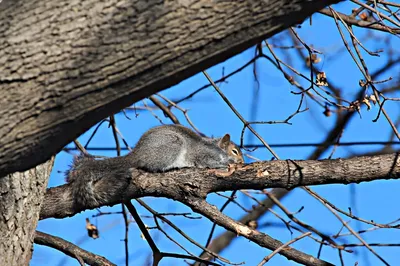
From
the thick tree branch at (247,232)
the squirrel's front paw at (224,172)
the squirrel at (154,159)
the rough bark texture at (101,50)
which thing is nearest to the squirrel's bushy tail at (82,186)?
the squirrel at (154,159)

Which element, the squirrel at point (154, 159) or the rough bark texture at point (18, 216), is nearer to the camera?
the rough bark texture at point (18, 216)

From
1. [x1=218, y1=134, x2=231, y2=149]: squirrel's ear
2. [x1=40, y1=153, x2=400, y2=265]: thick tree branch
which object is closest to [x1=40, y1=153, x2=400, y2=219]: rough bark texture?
[x1=40, y1=153, x2=400, y2=265]: thick tree branch

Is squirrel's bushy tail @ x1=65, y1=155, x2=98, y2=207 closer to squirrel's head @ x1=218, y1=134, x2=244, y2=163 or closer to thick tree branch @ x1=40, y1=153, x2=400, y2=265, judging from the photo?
thick tree branch @ x1=40, y1=153, x2=400, y2=265

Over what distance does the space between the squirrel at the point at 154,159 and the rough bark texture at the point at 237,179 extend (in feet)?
0.10

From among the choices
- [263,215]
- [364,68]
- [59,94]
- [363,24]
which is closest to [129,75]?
[59,94]

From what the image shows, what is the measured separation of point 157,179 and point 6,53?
1607 millimetres

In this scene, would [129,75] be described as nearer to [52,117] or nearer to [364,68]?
[52,117]

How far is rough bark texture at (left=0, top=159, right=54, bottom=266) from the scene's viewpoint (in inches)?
124

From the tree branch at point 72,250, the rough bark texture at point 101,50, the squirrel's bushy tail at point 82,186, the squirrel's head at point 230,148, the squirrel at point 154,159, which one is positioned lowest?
the rough bark texture at point 101,50

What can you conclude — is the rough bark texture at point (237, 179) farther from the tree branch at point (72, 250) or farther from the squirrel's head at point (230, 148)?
the squirrel's head at point (230, 148)

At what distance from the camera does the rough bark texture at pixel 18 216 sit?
315cm

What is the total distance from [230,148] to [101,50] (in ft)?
13.1

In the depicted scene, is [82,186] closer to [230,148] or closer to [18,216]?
[18,216]

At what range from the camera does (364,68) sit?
11.5 feet
